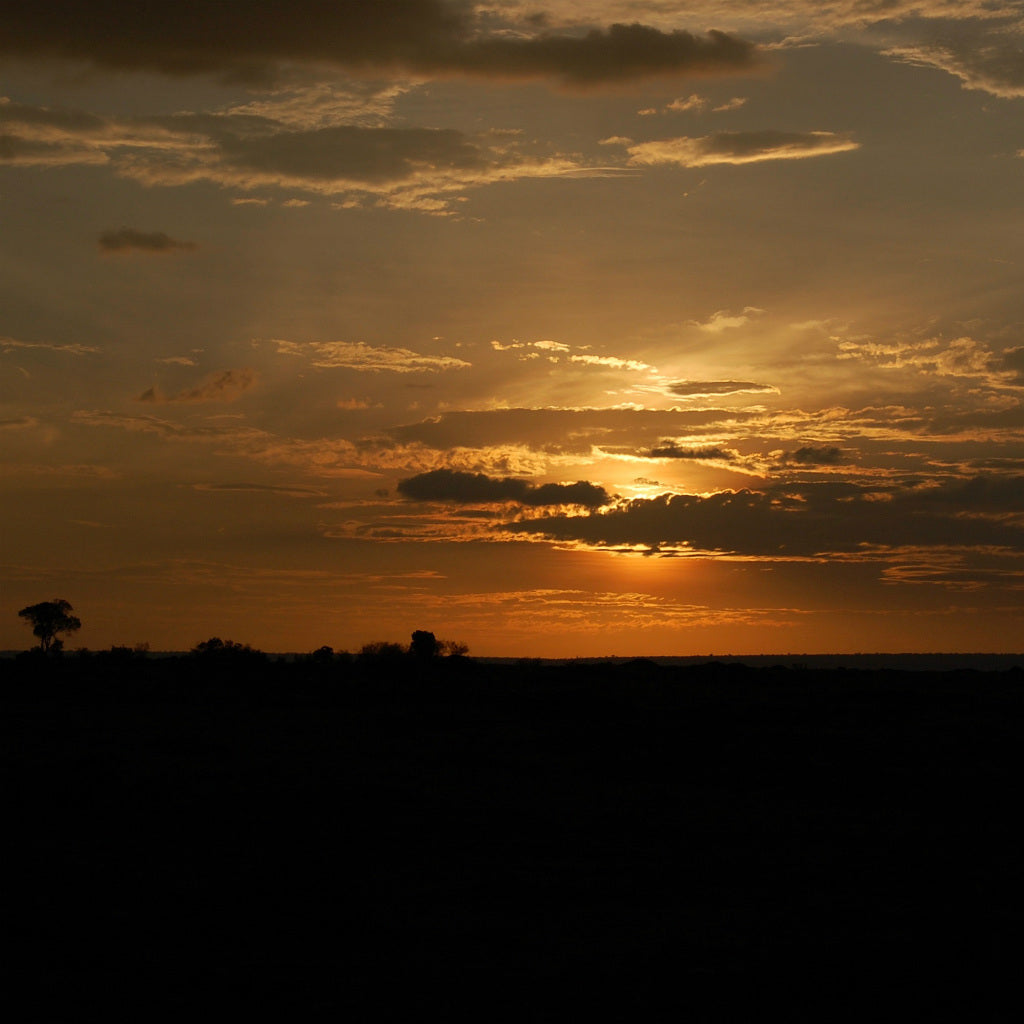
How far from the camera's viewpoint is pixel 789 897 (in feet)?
50.6

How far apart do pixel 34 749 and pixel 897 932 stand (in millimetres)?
20843

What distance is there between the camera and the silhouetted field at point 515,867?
1184 centimetres


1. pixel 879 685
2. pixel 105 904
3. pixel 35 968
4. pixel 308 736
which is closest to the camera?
pixel 35 968

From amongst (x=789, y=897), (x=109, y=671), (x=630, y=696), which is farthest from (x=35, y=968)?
(x=109, y=671)

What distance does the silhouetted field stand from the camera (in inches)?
466

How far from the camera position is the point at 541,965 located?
12.5 meters

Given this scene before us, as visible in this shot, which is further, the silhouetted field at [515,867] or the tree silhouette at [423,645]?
the tree silhouette at [423,645]

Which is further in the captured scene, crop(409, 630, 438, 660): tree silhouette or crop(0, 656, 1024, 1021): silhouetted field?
crop(409, 630, 438, 660): tree silhouette

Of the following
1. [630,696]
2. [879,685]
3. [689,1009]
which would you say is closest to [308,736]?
[630,696]

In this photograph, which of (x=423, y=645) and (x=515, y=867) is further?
(x=423, y=645)

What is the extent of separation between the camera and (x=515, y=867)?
55.2ft

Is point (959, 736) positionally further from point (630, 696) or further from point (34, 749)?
point (34, 749)

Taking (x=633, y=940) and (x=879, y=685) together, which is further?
(x=879, y=685)

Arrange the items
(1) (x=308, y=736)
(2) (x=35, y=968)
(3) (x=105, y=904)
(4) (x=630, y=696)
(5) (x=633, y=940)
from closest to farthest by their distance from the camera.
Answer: (2) (x=35, y=968) < (5) (x=633, y=940) < (3) (x=105, y=904) < (1) (x=308, y=736) < (4) (x=630, y=696)
